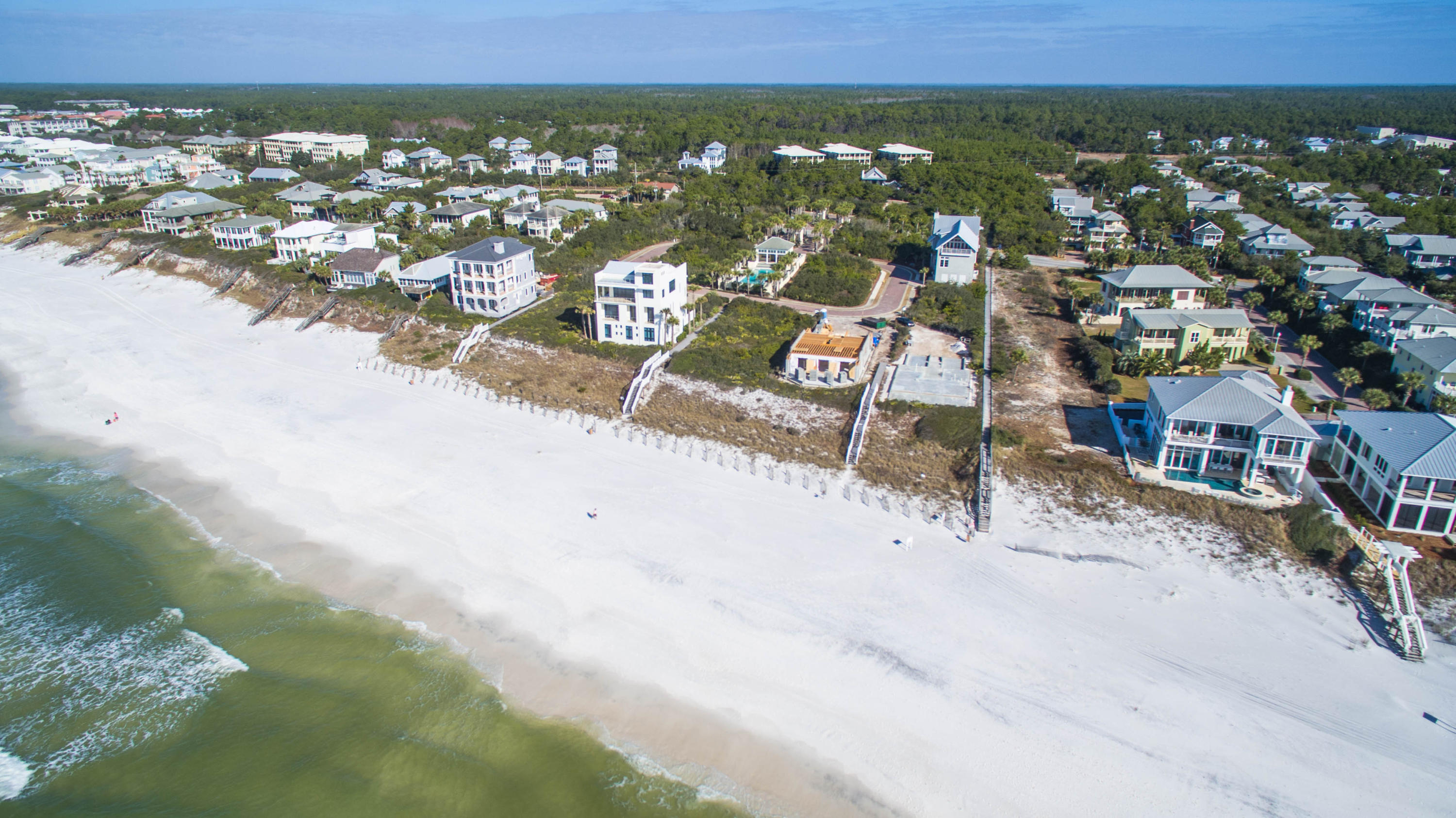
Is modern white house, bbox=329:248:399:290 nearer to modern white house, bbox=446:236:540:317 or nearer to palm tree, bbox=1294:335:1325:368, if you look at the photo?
modern white house, bbox=446:236:540:317

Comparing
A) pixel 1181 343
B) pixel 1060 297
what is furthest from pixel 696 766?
pixel 1060 297

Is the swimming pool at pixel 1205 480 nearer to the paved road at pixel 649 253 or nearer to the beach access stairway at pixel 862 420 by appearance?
the beach access stairway at pixel 862 420

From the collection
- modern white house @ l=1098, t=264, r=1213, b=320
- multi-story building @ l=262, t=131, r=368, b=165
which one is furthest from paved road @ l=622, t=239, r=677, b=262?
multi-story building @ l=262, t=131, r=368, b=165

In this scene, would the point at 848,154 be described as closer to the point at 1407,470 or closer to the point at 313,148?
the point at 313,148

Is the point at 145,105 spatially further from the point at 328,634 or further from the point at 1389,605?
the point at 1389,605

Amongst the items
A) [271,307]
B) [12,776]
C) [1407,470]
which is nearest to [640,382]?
[12,776]

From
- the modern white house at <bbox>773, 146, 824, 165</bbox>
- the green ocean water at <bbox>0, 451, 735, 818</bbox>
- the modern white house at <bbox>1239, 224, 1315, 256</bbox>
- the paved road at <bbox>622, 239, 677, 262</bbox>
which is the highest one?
the modern white house at <bbox>773, 146, 824, 165</bbox>
